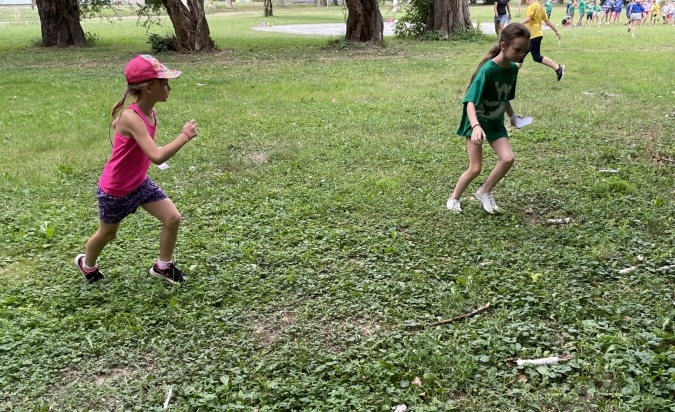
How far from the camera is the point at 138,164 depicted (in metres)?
3.85

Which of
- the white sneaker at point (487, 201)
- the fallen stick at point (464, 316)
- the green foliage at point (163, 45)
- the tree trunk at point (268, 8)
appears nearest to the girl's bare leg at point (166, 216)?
the fallen stick at point (464, 316)

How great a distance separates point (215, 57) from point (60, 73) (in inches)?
168

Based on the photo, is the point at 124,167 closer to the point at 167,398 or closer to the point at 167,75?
the point at 167,75

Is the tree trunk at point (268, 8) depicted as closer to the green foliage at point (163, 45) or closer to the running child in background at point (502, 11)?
the green foliage at point (163, 45)

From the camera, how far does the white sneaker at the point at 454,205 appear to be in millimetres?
5259

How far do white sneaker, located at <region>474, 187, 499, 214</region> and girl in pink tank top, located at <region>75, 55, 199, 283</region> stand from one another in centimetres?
264

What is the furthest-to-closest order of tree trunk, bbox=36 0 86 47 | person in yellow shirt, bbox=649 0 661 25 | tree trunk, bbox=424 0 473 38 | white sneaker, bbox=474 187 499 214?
person in yellow shirt, bbox=649 0 661 25
tree trunk, bbox=424 0 473 38
tree trunk, bbox=36 0 86 47
white sneaker, bbox=474 187 499 214

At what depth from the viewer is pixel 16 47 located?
67.3 feet

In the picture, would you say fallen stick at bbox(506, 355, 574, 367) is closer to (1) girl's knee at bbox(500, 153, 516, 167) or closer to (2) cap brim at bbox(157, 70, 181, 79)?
(1) girl's knee at bbox(500, 153, 516, 167)

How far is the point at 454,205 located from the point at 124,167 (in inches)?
111

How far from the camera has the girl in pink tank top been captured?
11.8 feet

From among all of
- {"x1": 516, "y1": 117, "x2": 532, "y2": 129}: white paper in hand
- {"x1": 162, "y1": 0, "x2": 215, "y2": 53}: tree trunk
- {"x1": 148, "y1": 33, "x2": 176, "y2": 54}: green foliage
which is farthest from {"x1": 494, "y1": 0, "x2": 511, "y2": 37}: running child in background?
{"x1": 516, "y1": 117, "x2": 532, "y2": 129}: white paper in hand

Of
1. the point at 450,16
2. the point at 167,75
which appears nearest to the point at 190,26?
the point at 450,16

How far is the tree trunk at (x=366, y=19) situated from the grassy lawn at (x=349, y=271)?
10987 millimetres
